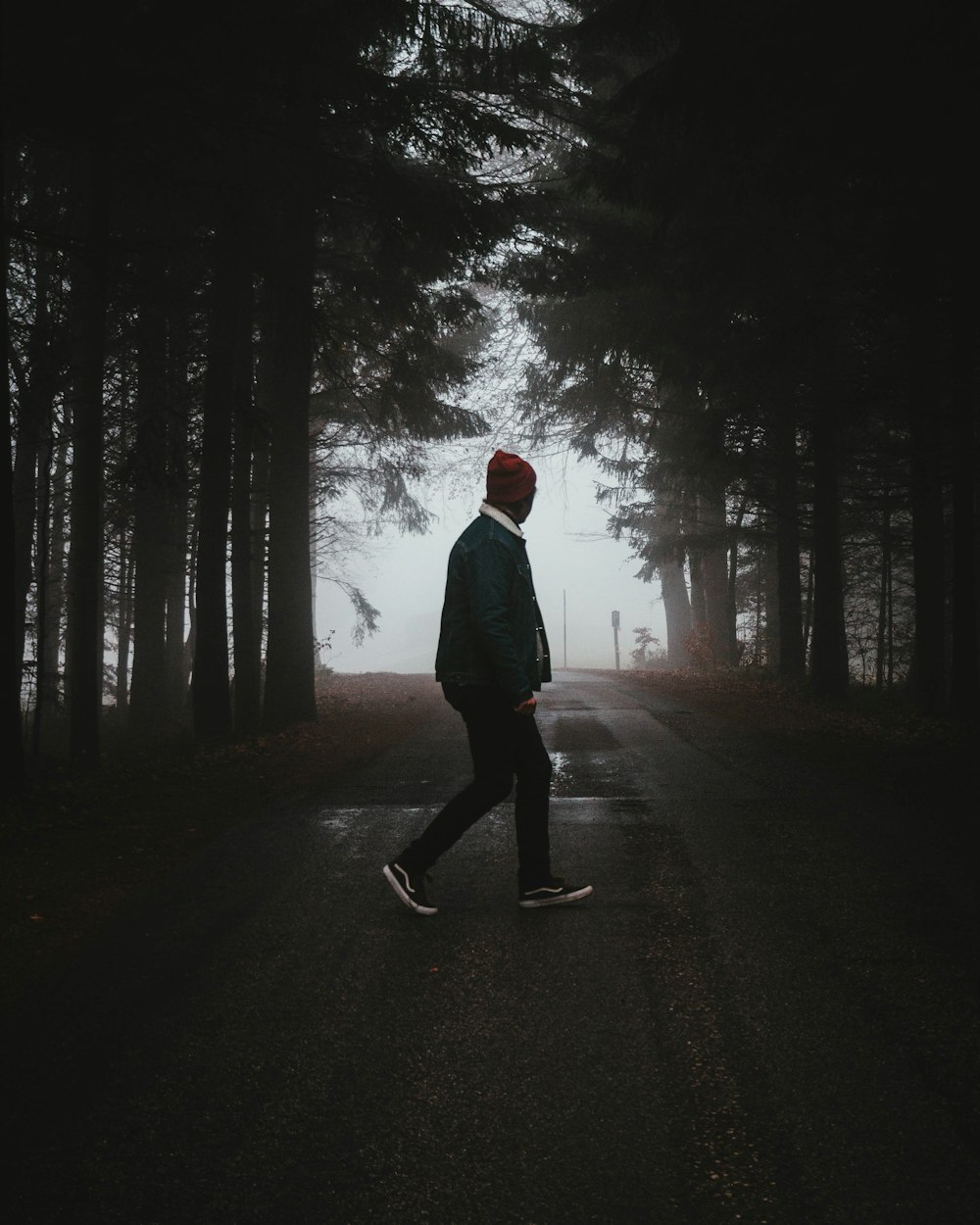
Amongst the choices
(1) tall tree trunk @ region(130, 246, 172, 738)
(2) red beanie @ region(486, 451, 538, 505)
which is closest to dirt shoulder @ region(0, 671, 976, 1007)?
(2) red beanie @ region(486, 451, 538, 505)

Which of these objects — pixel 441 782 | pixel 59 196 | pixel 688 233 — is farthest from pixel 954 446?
pixel 59 196

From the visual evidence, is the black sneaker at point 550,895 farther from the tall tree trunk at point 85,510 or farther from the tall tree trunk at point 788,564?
the tall tree trunk at point 788,564

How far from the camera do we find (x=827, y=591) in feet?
55.4

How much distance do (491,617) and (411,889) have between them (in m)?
1.42

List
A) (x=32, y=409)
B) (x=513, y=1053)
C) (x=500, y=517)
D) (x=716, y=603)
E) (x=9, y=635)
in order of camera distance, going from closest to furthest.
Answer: (x=513, y=1053) < (x=500, y=517) < (x=9, y=635) < (x=32, y=409) < (x=716, y=603)

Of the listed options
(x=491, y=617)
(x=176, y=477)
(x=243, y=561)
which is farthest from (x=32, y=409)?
(x=491, y=617)

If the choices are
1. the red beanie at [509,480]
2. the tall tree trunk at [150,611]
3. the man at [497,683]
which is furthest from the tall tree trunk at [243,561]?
the man at [497,683]

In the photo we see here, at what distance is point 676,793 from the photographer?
7652 millimetres

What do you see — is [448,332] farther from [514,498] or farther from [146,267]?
[514,498]

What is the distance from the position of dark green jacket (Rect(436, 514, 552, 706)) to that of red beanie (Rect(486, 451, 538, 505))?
0.49 ft

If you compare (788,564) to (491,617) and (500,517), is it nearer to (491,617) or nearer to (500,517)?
(500,517)

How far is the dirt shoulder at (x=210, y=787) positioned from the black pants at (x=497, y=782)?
1.74 m

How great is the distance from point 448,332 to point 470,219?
9.49 meters

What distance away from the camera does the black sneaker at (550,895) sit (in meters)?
4.79
